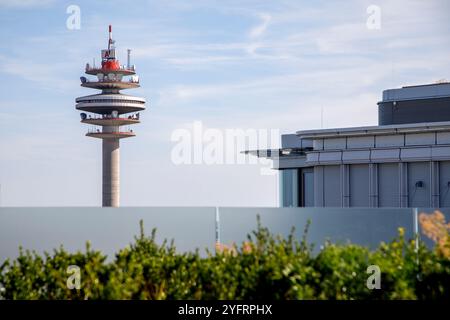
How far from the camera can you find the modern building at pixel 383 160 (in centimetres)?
4044

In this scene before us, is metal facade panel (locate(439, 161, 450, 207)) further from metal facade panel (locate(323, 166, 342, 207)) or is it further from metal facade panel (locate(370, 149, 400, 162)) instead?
metal facade panel (locate(323, 166, 342, 207))

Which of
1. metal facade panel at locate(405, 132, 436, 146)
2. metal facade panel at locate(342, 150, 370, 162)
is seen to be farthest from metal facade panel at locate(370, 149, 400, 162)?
metal facade panel at locate(405, 132, 436, 146)

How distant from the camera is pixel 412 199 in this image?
41.2 m

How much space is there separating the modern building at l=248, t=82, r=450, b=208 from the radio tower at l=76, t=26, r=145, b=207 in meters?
69.9

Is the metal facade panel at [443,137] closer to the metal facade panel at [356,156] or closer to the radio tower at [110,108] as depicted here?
the metal facade panel at [356,156]

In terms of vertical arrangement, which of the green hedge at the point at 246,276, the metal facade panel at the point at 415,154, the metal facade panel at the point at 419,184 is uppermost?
the metal facade panel at the point at 415,154

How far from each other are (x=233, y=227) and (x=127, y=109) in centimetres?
10687

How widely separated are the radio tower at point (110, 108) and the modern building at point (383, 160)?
6988 cm

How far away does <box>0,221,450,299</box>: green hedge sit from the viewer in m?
10.1

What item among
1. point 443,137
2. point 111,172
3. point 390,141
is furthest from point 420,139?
point 111,172

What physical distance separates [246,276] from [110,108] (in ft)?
355

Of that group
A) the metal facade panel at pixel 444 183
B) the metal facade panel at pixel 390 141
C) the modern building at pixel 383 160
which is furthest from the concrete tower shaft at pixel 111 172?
the metal facade panel at pixel 444 183
